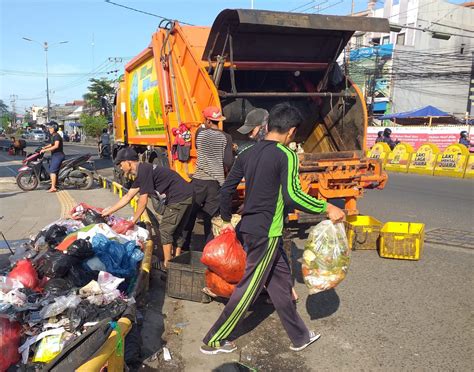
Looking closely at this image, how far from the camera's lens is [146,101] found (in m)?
8.53

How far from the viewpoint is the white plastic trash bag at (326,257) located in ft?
10.9

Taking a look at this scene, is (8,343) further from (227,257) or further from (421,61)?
(421,61)

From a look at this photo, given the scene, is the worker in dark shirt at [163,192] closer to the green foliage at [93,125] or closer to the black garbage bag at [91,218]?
the black garbage bag at [91,218]

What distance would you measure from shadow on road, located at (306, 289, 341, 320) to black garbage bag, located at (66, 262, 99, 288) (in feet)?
6.55

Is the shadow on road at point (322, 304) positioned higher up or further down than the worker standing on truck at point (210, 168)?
further down

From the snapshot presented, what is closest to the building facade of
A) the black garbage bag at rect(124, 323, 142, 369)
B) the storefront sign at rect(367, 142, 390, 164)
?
the storefront sign at rect(367, 142, 390, 164)

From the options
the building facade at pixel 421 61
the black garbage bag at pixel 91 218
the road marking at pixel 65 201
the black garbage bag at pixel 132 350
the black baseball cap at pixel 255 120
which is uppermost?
the building facade at pixel 421 61

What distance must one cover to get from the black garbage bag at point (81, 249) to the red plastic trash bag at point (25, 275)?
1.18ft

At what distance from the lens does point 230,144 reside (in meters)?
5.36

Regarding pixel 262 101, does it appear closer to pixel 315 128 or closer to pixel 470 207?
pixel 315 128

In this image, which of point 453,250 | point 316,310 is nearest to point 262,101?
point 453,250

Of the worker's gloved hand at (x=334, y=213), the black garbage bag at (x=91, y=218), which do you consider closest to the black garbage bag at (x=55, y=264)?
the black garbage bag at (x=91, y=218)

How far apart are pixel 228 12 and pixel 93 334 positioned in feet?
14.2

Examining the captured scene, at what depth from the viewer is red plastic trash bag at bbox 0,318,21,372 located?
2572mm
